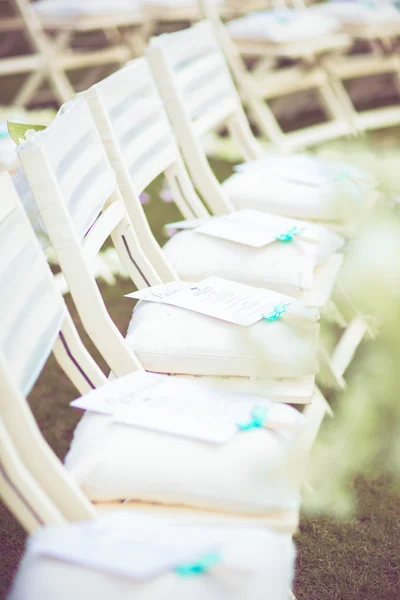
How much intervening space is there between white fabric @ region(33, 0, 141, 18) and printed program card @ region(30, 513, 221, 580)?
3616 millimetres

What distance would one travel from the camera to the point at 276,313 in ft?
4.23

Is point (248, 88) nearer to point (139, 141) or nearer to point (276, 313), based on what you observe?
point (139, 141)

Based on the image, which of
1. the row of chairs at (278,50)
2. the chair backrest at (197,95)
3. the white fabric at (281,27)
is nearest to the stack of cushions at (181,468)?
the chair backrest at (197,95)

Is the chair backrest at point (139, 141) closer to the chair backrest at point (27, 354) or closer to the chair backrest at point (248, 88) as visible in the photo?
the chair backrest at point (27, 354)

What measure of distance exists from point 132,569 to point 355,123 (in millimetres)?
3757

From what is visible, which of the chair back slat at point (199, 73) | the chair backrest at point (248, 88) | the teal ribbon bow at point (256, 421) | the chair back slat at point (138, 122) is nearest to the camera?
the teal ribbon bow at point (256, 421)

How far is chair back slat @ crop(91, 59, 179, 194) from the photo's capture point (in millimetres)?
1694

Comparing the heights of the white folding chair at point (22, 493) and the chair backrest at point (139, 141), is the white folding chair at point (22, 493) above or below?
below

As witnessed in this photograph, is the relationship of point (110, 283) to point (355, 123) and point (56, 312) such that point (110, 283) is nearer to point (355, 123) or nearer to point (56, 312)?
point (56, 312)

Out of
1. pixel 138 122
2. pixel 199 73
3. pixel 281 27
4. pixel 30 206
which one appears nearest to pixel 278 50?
pixel 281 27

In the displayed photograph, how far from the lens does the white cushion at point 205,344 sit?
1.21 metres

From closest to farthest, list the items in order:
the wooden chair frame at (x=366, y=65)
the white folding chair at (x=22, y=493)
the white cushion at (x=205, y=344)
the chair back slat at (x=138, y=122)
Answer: the white folding chair at (x=22, y=493), the white cushion at (x=205, y=344), the chair back slat at (x=138, y=122), the wooden chair frame at (x=366, y=65)

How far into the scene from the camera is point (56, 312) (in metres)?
1.17

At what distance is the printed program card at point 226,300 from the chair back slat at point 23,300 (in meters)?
0.27
